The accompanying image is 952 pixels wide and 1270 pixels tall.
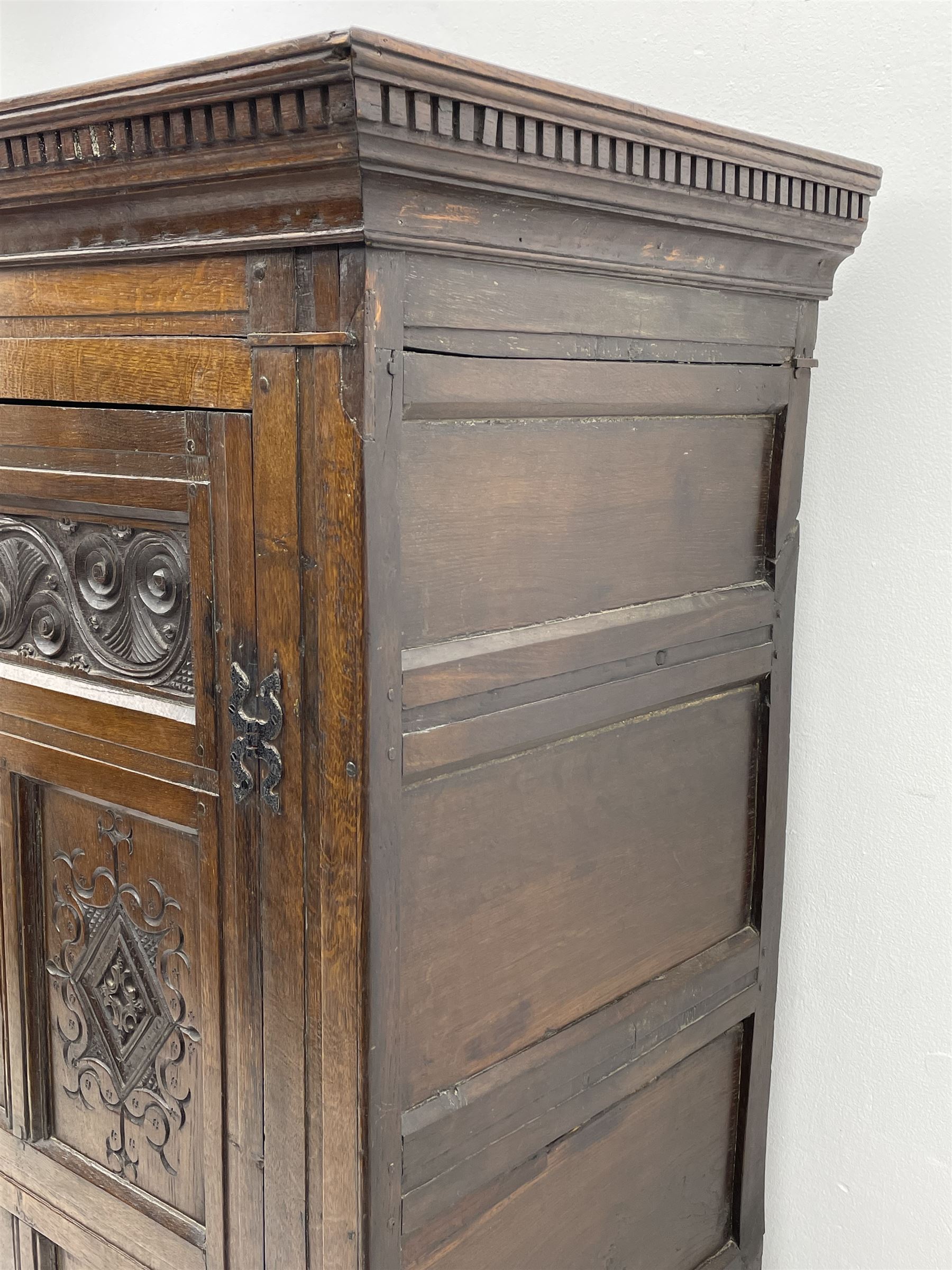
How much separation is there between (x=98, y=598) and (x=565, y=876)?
21.5 inches

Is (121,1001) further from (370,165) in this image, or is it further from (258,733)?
(370,165)

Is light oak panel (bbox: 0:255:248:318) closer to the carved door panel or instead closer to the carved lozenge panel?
the carved door panel

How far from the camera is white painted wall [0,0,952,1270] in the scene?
5.04ft

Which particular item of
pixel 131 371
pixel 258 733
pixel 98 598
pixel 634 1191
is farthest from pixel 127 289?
pixel 634 1191

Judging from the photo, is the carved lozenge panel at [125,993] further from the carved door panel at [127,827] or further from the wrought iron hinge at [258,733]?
the wrought iron hinge at [258,733]

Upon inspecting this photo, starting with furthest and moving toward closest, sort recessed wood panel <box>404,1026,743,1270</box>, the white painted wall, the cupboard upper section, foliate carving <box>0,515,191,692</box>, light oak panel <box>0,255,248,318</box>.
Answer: the white painted wall → recessed wood panel <box>404,1026,743,1270</box> → foliate carving <box>0,515,191,692</box> → light oak panel <box>0,255,248,318</box> → the cupboard upper section

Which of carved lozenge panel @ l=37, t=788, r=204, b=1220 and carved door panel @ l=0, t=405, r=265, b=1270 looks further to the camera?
carved lozenge panel @ l=37, t=788, r=204, b=1220

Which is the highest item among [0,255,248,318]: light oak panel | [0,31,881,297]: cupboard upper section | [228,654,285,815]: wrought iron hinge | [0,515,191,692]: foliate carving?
[0,31,881,297]: cupboard upper section

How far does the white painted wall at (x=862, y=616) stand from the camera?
5.04 feet

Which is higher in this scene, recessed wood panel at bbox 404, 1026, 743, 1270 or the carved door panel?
the carved door panel

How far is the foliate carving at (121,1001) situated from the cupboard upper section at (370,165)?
1.95 feet

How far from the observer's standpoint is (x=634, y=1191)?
1.44 metres

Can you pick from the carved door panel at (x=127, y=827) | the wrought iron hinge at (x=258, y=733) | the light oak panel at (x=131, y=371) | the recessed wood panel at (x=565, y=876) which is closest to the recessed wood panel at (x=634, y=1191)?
the recessed wood panel at (x=565, y=876)

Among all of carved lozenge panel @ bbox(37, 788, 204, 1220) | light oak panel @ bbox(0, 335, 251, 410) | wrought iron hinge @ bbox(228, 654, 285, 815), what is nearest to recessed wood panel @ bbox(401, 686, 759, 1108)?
wrought iron hinge @ bbox(228, 654, 285, 815)
